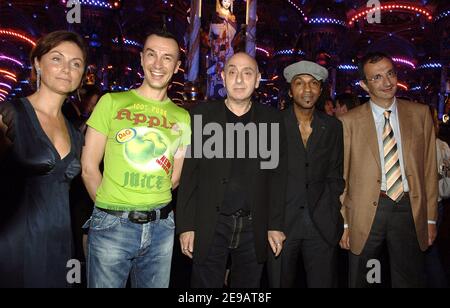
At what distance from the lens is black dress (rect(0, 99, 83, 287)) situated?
2.37 metres

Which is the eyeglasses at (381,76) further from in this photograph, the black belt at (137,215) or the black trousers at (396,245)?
the black belt at (137,215)

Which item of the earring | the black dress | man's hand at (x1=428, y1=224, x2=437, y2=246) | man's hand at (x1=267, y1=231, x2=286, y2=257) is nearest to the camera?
the black dress

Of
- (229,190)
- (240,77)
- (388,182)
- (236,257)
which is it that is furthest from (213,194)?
(388,182)

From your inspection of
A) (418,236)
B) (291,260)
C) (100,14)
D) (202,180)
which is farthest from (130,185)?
(100,14)

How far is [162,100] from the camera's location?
2.91m

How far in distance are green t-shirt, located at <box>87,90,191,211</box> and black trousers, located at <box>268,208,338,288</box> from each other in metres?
1.26

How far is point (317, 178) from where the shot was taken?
11.2 ft

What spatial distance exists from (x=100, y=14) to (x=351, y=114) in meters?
11.6

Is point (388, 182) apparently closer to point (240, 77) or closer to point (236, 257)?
point (236, 257)

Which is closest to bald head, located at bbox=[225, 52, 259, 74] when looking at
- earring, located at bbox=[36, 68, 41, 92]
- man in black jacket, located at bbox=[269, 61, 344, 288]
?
man in black jacket, located at bbox=[269, 61, 344, 288]

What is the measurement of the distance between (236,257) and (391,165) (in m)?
1.76

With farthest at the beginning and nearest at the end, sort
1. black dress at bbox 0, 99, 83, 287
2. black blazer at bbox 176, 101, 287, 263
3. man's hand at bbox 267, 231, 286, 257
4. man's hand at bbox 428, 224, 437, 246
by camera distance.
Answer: man's hand at bbox 428, 224, 437, 246
man's hand at bbox 267, 231, 286, 257
black blazer at bbox 176, 101, 287, 263
black dress at bbox 0, 99, 83, 287

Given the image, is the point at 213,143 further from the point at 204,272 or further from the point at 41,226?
the point at 41,226

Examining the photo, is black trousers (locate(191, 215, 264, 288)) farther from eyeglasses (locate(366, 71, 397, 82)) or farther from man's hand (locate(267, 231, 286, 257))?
eyeglasses (locate(366, 71, 397, 82))
